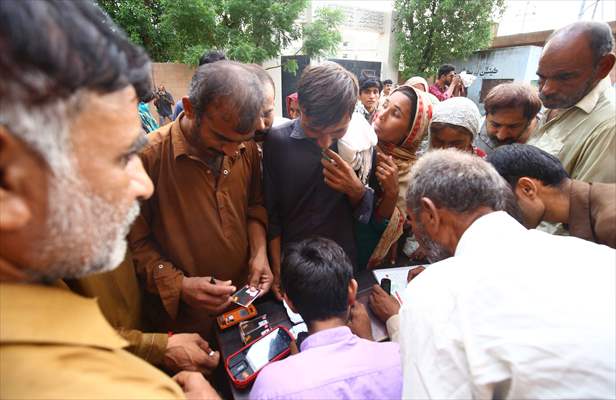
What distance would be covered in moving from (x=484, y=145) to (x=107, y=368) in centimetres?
396

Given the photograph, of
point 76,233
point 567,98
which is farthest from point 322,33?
point 76,233

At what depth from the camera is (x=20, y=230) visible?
0.62 meters

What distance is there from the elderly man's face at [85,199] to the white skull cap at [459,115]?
2.39 meters

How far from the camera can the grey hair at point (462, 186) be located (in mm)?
1409

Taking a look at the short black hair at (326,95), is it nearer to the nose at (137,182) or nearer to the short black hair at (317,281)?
the short black hair at (317,281)

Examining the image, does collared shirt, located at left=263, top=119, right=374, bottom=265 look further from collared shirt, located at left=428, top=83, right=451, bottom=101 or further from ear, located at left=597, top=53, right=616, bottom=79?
collared shirt, located at left=428, top=83, right=451, bottom=101

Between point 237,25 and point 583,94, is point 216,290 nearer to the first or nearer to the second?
point 583,94

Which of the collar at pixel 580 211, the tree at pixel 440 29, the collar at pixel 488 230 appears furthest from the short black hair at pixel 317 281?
the tree at pixel 440 29

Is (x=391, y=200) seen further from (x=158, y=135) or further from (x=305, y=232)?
(x=158, y=135)

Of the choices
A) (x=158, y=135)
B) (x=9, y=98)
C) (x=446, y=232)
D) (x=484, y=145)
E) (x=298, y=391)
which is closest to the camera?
(x=9, y=98)

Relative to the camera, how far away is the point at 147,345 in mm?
1443

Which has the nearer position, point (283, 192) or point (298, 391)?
point (298, 391)

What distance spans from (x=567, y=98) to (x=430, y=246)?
65.0 inches

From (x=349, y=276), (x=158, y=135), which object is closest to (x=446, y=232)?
(x=349, y=276)
